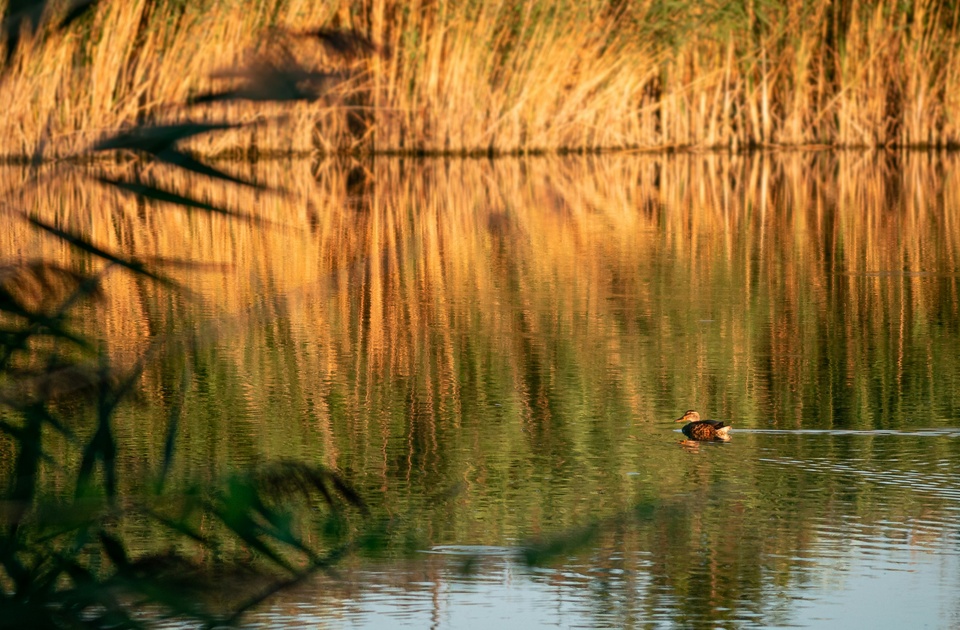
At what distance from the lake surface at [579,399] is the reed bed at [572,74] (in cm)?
423

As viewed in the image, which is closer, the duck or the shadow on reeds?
the shadow on reeds

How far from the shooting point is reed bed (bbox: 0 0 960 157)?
13727 millimetres

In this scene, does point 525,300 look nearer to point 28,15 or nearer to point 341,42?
point 28,15

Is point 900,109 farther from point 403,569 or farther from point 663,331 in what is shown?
point 403,569

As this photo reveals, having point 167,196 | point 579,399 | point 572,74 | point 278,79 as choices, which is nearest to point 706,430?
point 579,399

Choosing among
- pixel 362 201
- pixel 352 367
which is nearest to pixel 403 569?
pixel 352 367

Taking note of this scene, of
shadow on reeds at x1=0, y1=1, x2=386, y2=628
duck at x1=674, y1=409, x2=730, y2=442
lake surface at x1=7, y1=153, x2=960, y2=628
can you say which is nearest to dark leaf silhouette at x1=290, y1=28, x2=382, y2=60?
shadow on reeds at x1=0, y1=1, x2=386, y2=628

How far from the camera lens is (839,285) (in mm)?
7047

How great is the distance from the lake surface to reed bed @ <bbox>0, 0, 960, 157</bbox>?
167 inches

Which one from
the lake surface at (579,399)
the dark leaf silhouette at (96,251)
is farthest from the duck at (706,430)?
the dark leaf silhouette at (96,251)

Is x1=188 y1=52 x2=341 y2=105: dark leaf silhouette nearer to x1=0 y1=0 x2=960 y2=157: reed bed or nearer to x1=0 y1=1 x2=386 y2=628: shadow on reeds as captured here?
x1=0 y1=1 x2=386 y2=628: shadow on reeds

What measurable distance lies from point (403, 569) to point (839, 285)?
14.3 feet

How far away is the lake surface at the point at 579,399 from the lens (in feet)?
9.59

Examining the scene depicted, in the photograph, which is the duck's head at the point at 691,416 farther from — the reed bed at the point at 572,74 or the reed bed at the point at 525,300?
the reed bed at the point at 572,74
